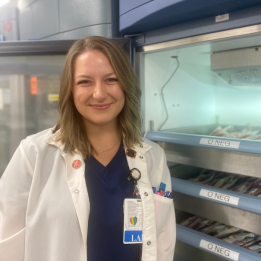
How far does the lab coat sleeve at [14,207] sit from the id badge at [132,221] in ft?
1.29

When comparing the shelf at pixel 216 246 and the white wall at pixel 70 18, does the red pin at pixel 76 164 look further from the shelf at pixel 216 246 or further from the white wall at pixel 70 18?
the white wall at pixel 70 18

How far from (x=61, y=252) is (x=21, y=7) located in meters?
1.81

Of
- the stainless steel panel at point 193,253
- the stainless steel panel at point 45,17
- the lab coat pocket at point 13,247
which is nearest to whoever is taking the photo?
the lab coat pocket at point 13,247

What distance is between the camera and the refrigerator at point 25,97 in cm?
150

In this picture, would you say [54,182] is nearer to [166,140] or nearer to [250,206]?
[166,140]

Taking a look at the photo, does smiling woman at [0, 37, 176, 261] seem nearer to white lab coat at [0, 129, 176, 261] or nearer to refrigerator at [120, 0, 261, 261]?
white lab coat at [0, 129, 176, 261]

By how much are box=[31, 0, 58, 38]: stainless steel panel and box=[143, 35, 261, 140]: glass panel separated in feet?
2.13

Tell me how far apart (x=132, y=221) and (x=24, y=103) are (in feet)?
3.28

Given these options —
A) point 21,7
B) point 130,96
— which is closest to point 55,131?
point 130,96

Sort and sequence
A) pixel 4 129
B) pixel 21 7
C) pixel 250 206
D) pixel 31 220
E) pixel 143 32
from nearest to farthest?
1. pixel 31 220
2. pixel 250 206
3. pixel 143 32
4. pixel 4 129
5. pixel 21 7

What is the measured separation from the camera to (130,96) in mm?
1115

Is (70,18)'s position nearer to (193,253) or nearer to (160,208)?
(160,208)

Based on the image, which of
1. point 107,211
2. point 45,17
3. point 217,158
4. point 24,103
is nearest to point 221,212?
point 217,158

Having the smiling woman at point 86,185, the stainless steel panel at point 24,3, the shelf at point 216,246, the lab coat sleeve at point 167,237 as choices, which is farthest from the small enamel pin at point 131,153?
the stainless steel panel at point 24,3
